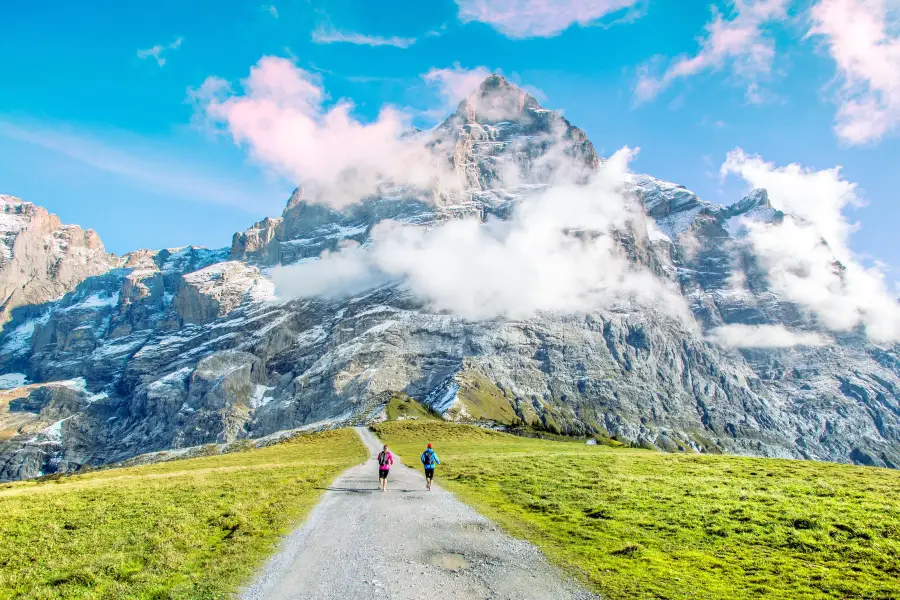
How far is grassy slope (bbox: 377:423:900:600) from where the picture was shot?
1436cm

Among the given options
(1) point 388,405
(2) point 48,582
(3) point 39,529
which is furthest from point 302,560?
(1) point 388,405

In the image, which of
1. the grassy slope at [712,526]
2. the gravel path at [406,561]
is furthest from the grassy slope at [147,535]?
the grassy slope at [712,526]


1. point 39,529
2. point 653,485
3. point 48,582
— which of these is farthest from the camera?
point 653,485

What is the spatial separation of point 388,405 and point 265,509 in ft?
479

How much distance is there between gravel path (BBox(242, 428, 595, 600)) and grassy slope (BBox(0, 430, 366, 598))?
154cm

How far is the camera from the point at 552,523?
2181 cm

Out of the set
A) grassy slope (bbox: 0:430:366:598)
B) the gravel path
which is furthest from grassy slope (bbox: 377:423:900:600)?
grassy slope (bbox: 0:430:366:598)

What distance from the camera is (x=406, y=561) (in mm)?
16406

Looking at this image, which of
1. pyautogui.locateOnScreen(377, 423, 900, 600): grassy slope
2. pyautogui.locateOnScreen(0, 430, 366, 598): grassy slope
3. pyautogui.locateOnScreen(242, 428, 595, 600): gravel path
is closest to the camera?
pyautogui.locateOnScreen(242, 428, 595, 600): gravel path

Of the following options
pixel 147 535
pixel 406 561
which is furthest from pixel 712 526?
pixel 147 535

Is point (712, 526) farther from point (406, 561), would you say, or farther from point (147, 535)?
point (147, 535)

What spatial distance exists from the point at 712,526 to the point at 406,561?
1208 cm

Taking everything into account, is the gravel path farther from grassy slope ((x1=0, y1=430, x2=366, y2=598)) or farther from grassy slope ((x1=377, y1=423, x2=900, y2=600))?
grassy slope ((x1=0, y1=430, x2=366, y2=598))

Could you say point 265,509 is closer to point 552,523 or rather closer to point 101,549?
point 101,549
